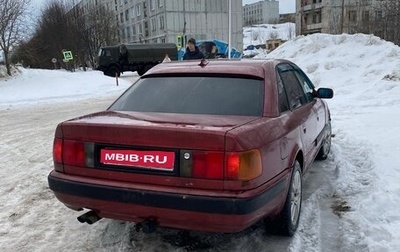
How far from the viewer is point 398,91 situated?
10898 millimetres

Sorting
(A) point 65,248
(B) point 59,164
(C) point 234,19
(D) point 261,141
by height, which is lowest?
(A) point 65,248

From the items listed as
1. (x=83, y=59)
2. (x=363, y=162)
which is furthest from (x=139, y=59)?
(x=363, y=162)

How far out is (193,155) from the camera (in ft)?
8.78

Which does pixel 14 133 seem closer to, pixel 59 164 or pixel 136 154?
pixel 59 164

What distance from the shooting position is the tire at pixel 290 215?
3.36 meters

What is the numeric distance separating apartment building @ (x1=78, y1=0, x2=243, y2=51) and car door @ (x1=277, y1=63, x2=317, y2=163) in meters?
50.2

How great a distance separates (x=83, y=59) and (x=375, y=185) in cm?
4927

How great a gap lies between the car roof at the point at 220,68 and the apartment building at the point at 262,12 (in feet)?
426

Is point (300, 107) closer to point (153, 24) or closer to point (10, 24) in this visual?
point (10, 24)

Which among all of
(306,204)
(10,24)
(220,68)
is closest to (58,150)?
(220,68)

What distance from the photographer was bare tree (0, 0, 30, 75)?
73.2ft

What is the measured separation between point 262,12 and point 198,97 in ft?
437

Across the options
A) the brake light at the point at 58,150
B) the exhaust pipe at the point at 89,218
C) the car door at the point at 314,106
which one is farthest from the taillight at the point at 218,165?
the car door at the point at 314,106

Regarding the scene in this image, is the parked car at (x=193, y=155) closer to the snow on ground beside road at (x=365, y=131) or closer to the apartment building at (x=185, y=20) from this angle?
the snow on ground beside road at (x=365, y=131)
